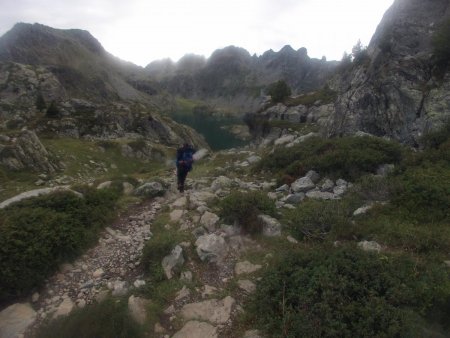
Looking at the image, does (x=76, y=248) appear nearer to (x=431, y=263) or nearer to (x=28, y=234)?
(x=28, y=234)

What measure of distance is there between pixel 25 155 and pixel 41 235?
19.5 m

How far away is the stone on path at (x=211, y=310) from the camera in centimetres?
772

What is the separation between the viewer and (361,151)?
1683cm

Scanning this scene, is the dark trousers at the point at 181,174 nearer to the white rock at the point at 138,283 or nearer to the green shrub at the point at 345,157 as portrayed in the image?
the green shrub at the point at 345,157

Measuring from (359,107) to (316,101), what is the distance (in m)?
38.1

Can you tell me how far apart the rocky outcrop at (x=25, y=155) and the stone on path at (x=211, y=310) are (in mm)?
21894

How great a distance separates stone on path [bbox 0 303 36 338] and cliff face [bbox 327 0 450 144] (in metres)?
22.4

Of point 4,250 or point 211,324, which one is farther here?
point 4,250

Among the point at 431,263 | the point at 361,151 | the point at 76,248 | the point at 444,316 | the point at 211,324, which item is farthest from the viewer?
the point at 361,151

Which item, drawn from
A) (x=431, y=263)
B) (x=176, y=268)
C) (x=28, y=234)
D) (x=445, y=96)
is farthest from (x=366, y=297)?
(x=445, y=96)

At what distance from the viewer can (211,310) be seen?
7.96 m

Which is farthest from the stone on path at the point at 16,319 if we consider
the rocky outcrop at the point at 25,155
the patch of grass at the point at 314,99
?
the patch of grass at the point at 314,99

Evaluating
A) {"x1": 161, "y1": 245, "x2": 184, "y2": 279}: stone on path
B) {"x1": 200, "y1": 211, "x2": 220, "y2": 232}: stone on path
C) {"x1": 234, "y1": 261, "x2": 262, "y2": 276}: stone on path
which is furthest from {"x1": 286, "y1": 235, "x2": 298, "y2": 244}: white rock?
{"x1": 161, "y1": 245, "x2": 184, "y2": 279}: stone on path

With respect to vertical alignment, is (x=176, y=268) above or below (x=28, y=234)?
below
